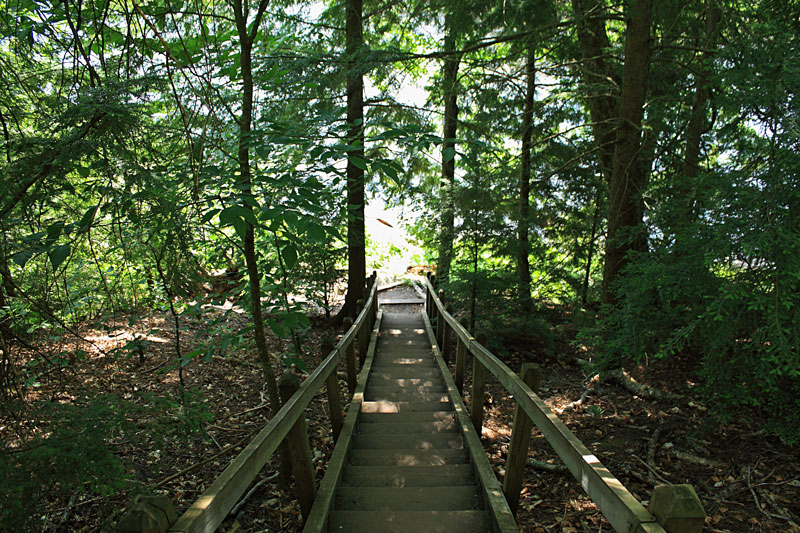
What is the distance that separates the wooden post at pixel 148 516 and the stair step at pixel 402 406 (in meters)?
3.81

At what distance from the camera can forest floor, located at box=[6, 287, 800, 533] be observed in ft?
11.1

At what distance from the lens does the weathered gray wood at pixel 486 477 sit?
2.81 meters

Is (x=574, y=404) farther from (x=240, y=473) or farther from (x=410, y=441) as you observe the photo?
(x=240, y=473)

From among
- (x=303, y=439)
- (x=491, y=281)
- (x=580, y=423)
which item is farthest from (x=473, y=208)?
(x=303, y=439)

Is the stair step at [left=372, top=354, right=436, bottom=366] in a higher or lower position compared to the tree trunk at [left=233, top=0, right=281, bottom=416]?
lower

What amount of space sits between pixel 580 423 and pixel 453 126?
9.42 m

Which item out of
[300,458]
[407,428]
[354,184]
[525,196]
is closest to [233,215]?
[300,458]

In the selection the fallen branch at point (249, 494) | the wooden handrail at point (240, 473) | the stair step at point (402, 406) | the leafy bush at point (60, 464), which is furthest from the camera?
the stair step at point (402, 406)

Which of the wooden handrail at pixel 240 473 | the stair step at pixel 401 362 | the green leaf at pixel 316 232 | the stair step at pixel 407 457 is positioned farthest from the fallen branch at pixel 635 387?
the green leaf at pixel 316 232

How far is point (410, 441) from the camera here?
4.43 metres

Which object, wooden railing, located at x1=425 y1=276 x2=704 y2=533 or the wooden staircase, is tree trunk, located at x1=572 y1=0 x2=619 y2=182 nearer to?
the wooden staircase

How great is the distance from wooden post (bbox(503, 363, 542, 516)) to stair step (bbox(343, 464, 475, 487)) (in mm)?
569

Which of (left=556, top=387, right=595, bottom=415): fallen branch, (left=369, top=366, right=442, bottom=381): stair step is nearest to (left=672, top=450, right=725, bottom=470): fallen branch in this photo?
(left=556, top=387, right=595, bottom=415): fallen branch

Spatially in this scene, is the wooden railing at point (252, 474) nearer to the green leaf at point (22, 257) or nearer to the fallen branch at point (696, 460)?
the green leaf at point (22, 257)
